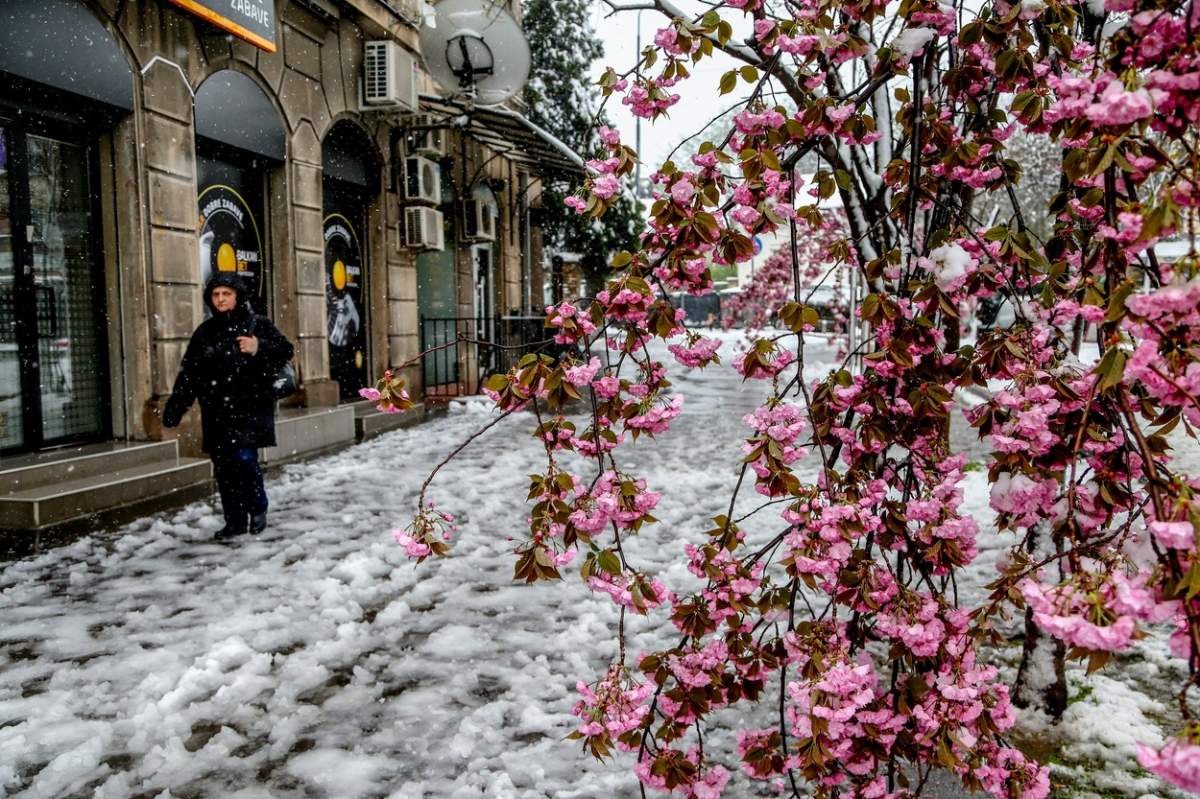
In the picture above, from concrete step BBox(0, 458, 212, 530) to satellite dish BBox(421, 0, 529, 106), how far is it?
18.0 ft

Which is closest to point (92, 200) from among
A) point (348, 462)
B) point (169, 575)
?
point (348, 462)

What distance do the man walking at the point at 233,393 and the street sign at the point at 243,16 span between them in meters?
3.05

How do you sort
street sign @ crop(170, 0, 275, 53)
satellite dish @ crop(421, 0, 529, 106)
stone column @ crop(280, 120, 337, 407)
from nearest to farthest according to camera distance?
street sign @ crop(170, 0, 275, 53), stone column @ crop(280, 120, 337, 407), satellite dish @ crop(421, 0, 529, 106)

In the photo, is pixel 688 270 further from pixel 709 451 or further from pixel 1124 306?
pixel 709 451

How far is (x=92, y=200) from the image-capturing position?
738 cm

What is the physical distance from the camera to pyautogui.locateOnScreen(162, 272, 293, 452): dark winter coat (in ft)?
19.3

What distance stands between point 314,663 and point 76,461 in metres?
3.78

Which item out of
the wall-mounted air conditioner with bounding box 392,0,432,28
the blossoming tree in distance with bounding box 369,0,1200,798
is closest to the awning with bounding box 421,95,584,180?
the wall-mounted air conditioner with bounding box 392,0,432,28

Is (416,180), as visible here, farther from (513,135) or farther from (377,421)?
(377,421)

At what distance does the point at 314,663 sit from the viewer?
3912 mm

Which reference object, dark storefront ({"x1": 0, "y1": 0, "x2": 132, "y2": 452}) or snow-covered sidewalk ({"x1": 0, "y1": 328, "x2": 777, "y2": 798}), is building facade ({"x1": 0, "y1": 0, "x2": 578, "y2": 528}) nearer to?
dark storefront ({"x1": 0, "y1": 0, "x2": 132, "y2": 452})

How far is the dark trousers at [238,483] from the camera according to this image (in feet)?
19.4

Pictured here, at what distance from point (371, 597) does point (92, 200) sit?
15.8 feet

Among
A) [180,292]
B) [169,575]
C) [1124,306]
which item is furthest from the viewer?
[180,292]
